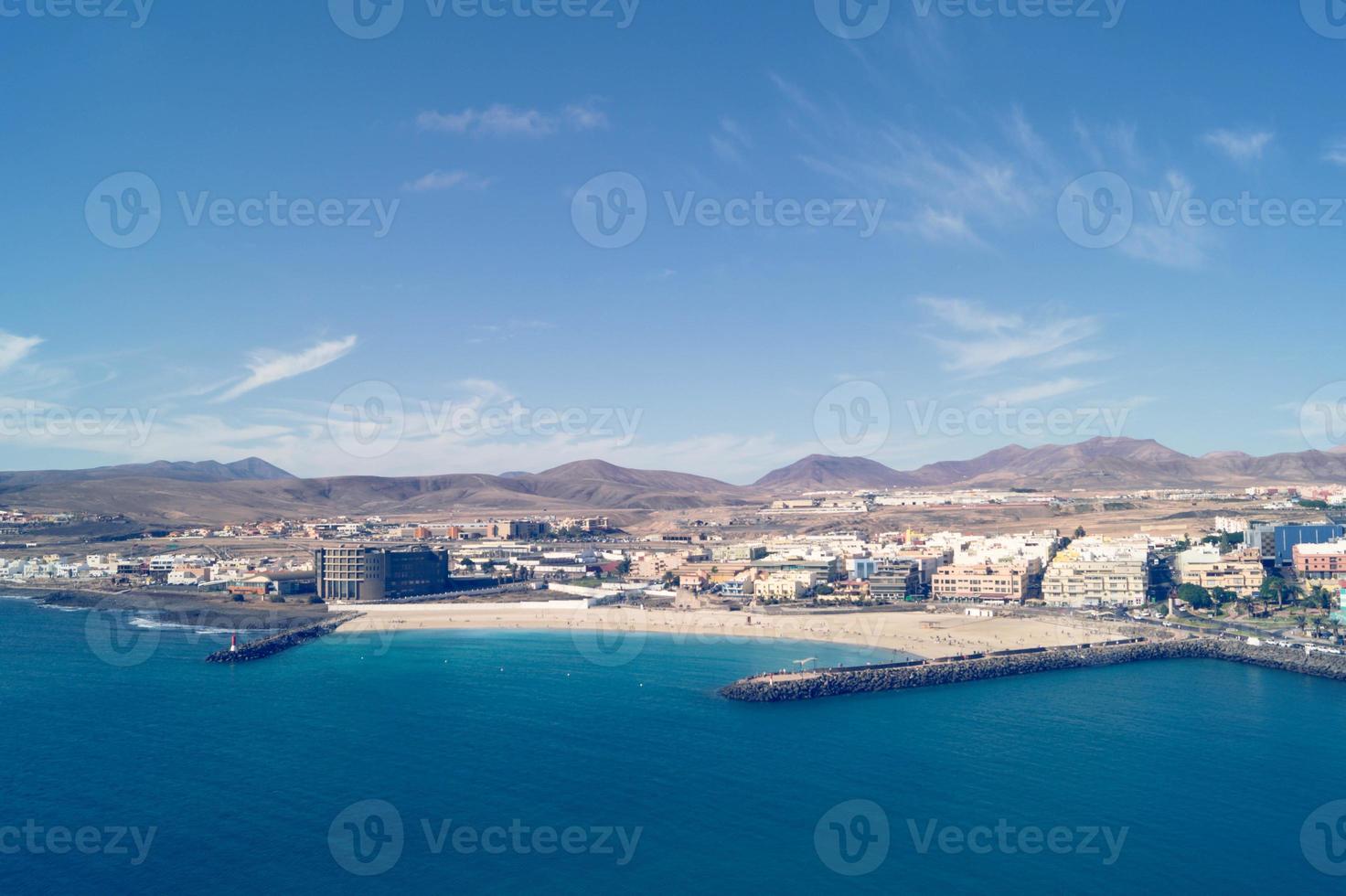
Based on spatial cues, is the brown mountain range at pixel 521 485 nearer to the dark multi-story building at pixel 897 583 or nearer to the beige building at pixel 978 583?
the dark multi-story building at pixel 897 583

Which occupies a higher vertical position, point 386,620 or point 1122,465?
point 1122,465

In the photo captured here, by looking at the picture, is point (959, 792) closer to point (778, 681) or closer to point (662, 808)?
point (662, 808)

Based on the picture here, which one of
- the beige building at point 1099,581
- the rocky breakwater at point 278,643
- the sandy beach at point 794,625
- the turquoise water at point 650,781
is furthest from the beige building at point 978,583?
the rocky breakwater at point 278,643

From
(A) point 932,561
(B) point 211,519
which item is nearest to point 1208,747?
(A) point 932,561

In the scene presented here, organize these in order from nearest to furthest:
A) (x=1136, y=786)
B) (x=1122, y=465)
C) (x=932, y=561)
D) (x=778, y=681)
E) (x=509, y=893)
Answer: (x=509, y=893), (x=1136, y=786), (x=778, y=681), (x=932, y=561), (x=1122, y=465)

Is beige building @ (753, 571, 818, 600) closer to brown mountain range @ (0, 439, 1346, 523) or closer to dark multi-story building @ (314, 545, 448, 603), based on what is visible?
dark multi-story building @ (314, 545, 448, 603)

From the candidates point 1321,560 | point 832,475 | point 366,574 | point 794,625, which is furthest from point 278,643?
point 832,475

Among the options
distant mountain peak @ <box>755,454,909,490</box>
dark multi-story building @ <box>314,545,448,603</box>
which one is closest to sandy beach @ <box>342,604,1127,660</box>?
dark multi-story building @ <box>314,545,448,603</box>
